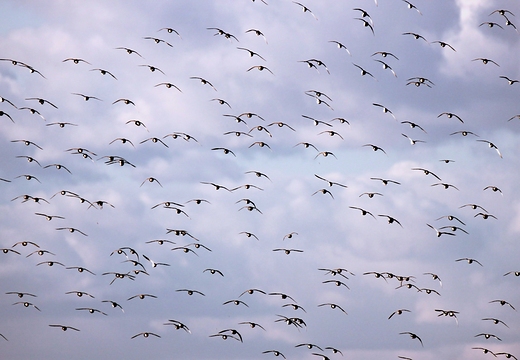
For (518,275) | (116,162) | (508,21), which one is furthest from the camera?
(518,275)

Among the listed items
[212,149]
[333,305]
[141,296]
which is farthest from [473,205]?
[141,296]

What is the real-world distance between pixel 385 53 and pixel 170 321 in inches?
2021

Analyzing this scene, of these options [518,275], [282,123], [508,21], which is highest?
[508,21]

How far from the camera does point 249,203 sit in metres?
156

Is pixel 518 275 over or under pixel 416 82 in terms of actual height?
under

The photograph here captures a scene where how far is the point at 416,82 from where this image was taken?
513 ft

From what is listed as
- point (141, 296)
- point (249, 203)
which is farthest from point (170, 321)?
point (249, 203)

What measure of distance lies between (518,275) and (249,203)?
1825 inches

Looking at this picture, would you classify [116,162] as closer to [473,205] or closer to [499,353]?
[473,205]

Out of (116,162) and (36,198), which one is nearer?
(116,162)

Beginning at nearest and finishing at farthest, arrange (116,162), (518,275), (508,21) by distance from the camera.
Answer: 1. (116,162)
2. (508,21)
3. (518,275)

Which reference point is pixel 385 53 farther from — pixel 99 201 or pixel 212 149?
pixel 99 201

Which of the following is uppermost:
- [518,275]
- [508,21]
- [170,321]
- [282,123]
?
[508,21]

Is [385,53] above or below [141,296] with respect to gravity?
above
